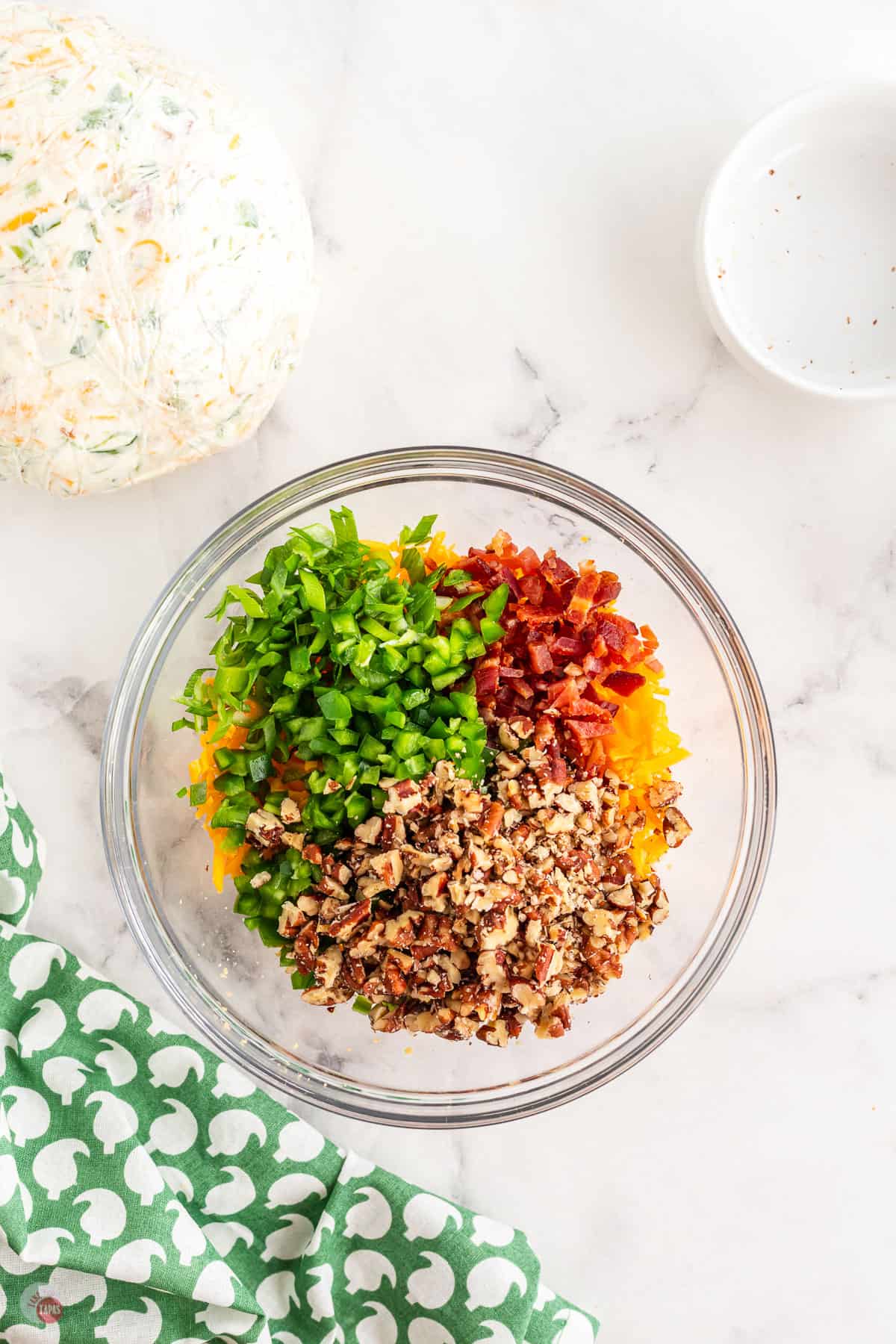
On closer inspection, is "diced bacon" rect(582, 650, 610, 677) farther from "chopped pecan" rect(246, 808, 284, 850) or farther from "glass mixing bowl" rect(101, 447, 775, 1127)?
"chopped pecan" rect(246, 808, 284, 850)

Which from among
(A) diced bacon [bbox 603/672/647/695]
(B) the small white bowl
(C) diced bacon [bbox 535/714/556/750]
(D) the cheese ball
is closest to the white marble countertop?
(B) the small white bowl

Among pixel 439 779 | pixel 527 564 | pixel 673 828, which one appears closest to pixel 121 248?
pixel 527 564

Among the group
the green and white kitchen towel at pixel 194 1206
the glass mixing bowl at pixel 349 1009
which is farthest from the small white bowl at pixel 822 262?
the green and white kitchen towel at pixel 194 1206

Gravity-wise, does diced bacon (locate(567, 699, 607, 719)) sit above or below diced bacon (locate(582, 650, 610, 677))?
below

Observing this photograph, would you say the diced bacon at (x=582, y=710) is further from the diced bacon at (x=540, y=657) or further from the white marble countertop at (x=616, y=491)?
the white marble countertop at (x=616, y=491)

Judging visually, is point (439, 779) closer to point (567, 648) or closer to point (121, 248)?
point (567, 648)

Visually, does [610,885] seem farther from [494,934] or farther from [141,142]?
[141,142]
